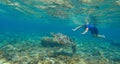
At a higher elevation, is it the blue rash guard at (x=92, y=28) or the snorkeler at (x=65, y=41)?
the blue rash guard at (x=92, y=28)

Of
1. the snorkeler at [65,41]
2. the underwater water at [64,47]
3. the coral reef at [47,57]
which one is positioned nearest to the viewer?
the coral reef at [47,57]

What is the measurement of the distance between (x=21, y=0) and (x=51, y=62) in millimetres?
17408

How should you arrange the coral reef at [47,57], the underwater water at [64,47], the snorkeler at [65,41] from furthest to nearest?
the snorkeler at [65,41] → the underwater water at [64,47] → the coral reef at [47,57]

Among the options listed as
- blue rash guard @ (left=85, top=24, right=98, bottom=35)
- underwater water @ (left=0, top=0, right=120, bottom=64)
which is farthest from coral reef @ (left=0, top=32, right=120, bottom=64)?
blue rash guard @ (left=85, top=24, right=98, bottom=35)

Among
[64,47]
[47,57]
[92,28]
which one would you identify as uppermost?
[92,28]

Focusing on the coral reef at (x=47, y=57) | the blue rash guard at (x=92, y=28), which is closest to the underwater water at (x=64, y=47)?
the coral reef at (x=47, y=57)

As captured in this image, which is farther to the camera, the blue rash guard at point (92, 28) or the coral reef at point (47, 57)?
the blue rash guard at point (92, 28)

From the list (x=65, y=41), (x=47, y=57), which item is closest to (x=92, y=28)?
(x=47, y=57)

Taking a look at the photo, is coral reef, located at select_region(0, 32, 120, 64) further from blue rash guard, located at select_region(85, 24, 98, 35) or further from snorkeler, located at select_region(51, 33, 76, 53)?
blue rash guard, located at select_region(85, 24, 98, 35)

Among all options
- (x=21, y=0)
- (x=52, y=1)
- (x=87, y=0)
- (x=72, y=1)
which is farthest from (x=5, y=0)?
(x=87, y=0)

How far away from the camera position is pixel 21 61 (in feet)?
39.5

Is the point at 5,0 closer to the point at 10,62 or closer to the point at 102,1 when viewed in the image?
the point at 102,1

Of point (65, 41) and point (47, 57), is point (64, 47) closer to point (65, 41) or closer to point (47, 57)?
point (65, 41)

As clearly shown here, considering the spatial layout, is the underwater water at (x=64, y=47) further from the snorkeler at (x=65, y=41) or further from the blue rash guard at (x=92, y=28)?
the blue rash guard at (x=92, y=28)
